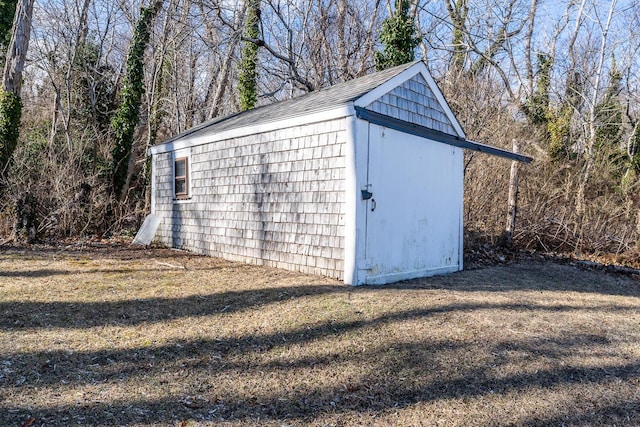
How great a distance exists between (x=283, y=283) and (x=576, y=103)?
1623cm

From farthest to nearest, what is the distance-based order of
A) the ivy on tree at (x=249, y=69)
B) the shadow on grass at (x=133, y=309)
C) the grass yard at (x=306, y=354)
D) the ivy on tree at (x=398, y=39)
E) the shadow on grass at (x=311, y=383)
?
the ivy on tree at (x=249, y=69)
the ivy on tree at (x=398, y=39)
the shadow on grass at (x=133, y=309)
the grass yard at (x=306, y=354)
the shadow on grass at (x=311, y=383)

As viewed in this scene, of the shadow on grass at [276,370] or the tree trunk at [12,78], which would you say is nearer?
the shadow on grass at [276,370]

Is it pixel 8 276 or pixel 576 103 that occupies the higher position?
pixel 576 103

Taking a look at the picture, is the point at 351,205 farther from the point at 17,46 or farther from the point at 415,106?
the point at 17,46

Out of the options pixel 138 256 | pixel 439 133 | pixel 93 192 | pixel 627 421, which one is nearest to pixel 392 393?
pixel 627 421

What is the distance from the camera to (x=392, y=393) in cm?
361

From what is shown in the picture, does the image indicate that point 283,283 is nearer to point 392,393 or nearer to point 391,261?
point 391,261

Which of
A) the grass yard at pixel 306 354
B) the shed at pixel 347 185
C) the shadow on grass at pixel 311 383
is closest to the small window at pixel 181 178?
the shed at pixel 347 185

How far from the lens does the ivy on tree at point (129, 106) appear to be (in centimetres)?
1350

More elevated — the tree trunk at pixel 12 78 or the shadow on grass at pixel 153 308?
the tree trunk at pixel 12 78

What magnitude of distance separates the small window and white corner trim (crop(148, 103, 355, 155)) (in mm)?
334

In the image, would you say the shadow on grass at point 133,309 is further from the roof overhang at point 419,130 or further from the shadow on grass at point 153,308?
the roof overhang at point 419,130

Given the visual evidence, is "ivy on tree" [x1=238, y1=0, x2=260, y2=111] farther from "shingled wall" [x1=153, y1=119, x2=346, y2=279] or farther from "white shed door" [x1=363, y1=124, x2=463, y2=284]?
"white shed door" [x1=363, y1=124, x2=463, y2=284]

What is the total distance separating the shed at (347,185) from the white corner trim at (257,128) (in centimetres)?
2
